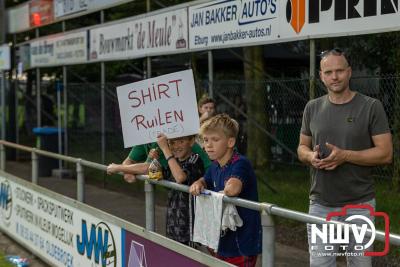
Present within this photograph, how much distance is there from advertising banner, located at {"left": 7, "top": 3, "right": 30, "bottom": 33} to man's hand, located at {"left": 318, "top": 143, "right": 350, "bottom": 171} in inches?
→ 606

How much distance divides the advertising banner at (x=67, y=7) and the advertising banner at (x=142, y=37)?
1004 mm

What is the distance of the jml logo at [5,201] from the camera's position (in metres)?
8.67

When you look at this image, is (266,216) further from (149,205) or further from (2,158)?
(2,158)

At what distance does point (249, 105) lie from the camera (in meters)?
13.4

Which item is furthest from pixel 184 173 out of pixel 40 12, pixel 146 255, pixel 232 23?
pixel 40 12

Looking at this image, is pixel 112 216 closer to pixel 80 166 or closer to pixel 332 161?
pixel 80 166

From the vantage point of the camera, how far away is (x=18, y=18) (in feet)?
60.5

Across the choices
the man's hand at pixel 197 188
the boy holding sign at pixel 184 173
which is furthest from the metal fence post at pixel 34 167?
the man's hand at pixel 197 188

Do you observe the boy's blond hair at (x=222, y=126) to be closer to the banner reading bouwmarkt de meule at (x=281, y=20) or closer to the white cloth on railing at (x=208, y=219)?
the white cloth on railing at (x=208, y=219)

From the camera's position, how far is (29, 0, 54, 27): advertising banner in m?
15.9

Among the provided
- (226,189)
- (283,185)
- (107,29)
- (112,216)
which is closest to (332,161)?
(226,189)

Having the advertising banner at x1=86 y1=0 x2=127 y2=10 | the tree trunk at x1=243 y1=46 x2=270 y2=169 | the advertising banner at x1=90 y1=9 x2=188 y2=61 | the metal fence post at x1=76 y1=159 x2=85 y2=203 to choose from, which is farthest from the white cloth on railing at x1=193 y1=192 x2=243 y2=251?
the advertising banner at x1=86 y1=0 x2=127 y2=10

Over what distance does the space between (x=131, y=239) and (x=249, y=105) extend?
8.62 m

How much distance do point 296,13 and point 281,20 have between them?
0.92 feet
